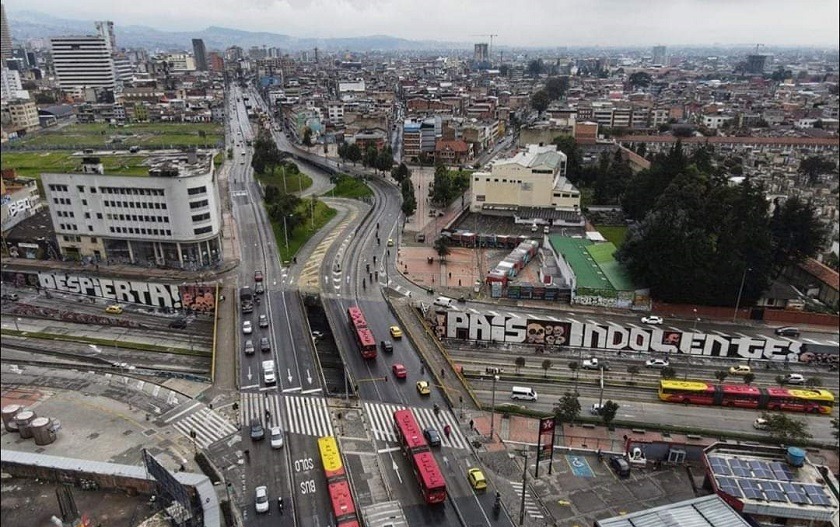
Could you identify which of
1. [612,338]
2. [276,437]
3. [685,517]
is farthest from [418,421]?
[612,338]

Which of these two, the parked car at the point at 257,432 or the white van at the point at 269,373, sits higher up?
the parked car at the point at 257,432

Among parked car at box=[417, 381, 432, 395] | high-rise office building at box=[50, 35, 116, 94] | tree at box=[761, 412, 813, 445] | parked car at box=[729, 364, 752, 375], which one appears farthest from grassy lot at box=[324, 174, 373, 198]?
high-rise office building at box=[50, 35, 116, 94]

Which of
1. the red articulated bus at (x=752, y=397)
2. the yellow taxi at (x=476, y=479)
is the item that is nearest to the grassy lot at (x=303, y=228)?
the yellow taxi at (x=476, y=479)

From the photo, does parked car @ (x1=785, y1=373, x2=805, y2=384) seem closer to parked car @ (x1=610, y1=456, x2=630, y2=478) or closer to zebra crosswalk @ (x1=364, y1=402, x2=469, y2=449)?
parked car @ (x1=610, y1=456, x2=630, y2=478)

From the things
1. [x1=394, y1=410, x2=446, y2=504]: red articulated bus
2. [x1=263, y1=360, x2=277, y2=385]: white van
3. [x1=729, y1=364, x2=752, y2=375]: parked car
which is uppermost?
[x1=394, y1=410, x2=446, y2=504]: red articulated bus

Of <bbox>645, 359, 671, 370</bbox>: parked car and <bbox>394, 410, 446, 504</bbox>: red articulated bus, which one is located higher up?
<bbox>394, 410, 446, 504</bbox>: red articulated bus

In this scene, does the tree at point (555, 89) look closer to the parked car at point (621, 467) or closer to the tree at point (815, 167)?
the tree at point (815, 167)

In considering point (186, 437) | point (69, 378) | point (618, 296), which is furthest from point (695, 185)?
point (69, 378)
